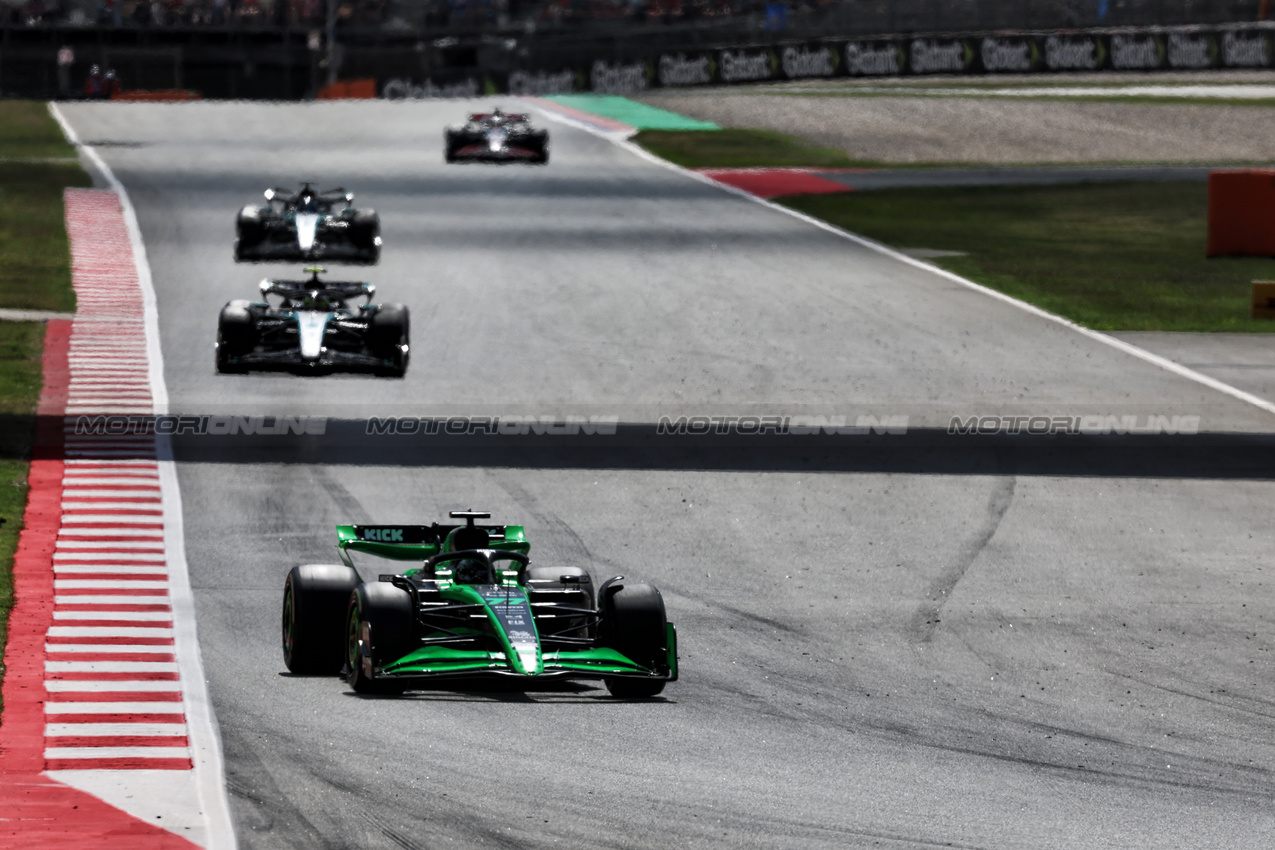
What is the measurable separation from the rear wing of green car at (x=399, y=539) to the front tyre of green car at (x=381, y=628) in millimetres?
1111

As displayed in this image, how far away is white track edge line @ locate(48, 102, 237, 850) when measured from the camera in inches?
369

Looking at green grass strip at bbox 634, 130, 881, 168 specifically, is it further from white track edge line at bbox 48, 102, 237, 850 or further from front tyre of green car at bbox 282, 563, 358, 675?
front tyre of green car at bbox 282, 563, 358, 675

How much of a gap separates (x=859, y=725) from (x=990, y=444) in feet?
29.3

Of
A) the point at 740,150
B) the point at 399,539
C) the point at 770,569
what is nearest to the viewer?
the point at 399,539

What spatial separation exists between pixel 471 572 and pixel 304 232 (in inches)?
570

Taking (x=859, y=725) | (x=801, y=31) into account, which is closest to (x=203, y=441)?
(x=859, y=725)

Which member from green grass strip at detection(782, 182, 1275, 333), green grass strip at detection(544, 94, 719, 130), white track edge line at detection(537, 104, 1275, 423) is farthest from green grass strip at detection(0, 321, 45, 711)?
green grass strip at detection(544, 94, 719, 130)

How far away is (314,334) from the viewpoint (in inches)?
801

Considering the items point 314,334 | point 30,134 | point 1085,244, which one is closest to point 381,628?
point 314,334

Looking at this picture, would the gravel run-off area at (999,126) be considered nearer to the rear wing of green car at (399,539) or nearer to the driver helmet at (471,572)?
the rear wing of green car at (399,539)

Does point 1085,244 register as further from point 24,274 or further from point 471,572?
point 471,572

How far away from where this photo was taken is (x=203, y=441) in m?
19.1

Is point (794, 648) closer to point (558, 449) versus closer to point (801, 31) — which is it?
point (558, 449)

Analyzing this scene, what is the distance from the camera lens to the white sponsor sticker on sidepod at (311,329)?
66.3 ft
